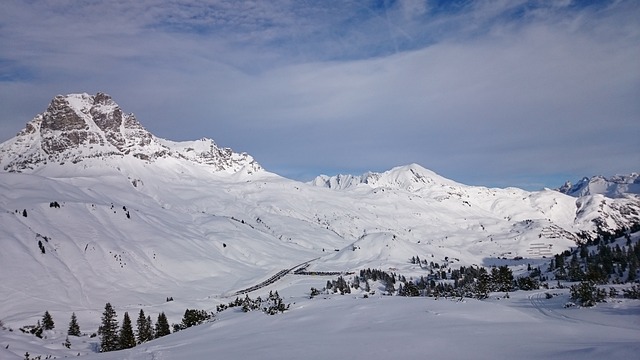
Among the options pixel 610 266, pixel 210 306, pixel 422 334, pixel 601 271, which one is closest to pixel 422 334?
pixel 422 334

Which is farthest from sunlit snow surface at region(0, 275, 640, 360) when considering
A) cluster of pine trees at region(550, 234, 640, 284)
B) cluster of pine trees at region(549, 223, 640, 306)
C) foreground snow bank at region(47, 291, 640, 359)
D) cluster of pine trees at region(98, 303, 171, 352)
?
cluster of pine trees at region(550, 234, 640, 284)

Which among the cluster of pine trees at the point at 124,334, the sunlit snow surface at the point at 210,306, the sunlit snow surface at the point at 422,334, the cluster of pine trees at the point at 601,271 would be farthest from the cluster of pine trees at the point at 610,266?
the cluster of pine trees at the point at 124,334

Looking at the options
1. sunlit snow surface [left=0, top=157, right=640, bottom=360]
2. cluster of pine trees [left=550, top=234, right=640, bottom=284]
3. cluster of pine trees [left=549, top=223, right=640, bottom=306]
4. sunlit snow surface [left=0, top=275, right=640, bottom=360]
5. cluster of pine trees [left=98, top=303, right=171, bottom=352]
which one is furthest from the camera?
cluster of pine trees [left=550, top=234, right=640, bottom=284]

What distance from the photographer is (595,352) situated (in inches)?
546

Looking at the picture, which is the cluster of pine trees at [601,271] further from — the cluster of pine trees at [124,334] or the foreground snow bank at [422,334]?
the cluster of pine trees at [124,334]

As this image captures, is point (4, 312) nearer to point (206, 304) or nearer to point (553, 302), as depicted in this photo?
point (206, 304)

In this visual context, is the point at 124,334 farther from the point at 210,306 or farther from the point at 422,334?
the point at 422,334

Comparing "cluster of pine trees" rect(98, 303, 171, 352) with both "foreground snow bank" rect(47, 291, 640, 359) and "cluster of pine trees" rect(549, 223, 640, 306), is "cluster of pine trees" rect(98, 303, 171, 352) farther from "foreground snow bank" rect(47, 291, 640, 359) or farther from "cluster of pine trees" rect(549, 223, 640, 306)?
"cluster of pine trees" rect(549, 223, 640, 306)

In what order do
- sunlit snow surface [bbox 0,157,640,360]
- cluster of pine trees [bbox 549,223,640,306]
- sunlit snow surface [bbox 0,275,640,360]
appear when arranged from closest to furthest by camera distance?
sunlit snow surface [bbox 0,275,640,360] < sunlit snow surface [bbox 0,157,640,360] < cluster of pine trees [bbox 549,223,640,306]

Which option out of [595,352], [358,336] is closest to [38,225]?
[358,336]

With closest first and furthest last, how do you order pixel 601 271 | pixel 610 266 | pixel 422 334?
pixel 422 334, pixel 601 271, pixel 610 266

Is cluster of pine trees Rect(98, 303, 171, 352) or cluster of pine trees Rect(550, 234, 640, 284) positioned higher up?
cluster of pine trees Rect(550, 234, 640, 284)

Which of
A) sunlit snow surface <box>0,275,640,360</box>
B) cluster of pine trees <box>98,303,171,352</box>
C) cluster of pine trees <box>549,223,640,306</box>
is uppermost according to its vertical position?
cluster of pine trees <box>549,223,640,306</box>

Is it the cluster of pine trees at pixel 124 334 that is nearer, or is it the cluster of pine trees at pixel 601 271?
the cluster of pine trees at pixel 601 271
